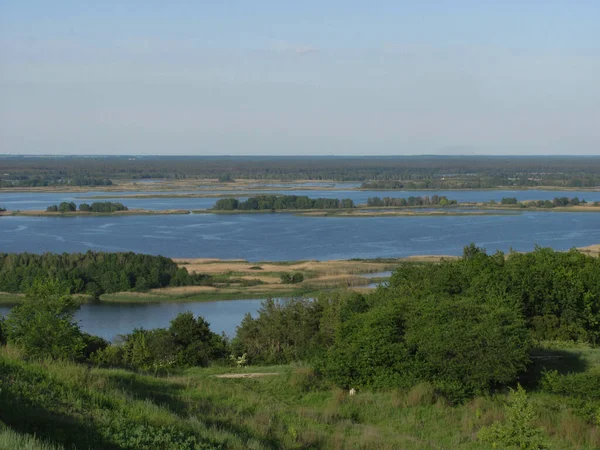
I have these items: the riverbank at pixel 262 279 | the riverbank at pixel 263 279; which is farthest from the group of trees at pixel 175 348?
the riverbank at pixel 262 279

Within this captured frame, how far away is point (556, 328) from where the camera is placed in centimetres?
1641

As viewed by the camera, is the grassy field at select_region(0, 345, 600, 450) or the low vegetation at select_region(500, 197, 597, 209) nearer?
the grassy field at select_region(0, 345, 600, 450)

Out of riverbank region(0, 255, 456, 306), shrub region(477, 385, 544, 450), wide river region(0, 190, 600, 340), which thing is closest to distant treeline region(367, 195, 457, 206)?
wide river region(0, 190, 600, 340)

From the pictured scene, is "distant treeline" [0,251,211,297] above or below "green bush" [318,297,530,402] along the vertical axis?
below

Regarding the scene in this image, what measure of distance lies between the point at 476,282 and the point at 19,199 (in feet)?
247

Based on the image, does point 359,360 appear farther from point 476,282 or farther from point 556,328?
point 556,328

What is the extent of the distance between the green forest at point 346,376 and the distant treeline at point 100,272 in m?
14.8

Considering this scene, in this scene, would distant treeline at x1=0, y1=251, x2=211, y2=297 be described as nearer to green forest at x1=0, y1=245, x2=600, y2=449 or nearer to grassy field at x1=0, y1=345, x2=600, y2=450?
green forest at x1=0, y1=245, x2=600, y2=449

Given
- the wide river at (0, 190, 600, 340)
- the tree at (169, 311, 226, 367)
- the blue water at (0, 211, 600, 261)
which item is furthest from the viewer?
the blue water at (0, 211, 600, 261)

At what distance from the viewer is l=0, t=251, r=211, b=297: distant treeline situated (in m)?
30.6

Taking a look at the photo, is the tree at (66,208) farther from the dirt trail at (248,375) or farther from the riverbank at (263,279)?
the dirt trail at (248,375)

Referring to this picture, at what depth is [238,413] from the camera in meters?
8.44

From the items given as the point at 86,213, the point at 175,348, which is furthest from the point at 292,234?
the point at 175,348

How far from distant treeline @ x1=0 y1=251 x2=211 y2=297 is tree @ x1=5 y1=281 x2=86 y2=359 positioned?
1788cm
